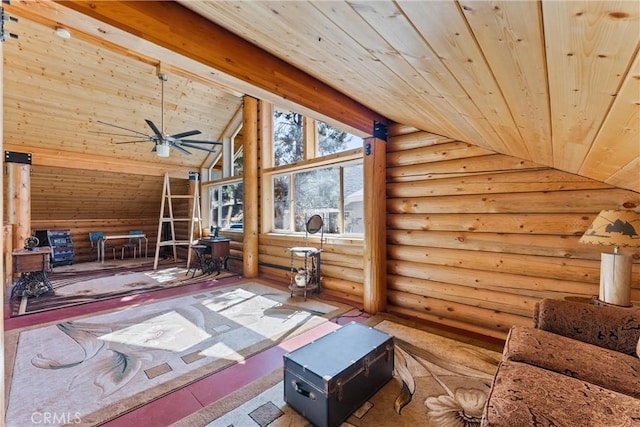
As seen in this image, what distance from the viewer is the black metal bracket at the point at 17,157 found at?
5.02 m

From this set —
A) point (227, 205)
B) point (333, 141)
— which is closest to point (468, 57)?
point (333, 141)

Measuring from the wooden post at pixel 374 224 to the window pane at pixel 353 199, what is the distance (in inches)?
24.4

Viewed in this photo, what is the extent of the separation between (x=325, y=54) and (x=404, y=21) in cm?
71

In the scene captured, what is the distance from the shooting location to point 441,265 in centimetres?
324

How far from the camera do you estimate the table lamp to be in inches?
69.9

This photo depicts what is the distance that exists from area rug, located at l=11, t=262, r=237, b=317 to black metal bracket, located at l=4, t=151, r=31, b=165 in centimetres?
226

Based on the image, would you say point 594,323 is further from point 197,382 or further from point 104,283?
point 104,283

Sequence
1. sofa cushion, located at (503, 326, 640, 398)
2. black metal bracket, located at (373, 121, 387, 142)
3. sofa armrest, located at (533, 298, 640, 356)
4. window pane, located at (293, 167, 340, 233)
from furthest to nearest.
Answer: window pane, located at (293, 167, 340, 233) → black metal bracket, located at (373, 121, 387, 142) → sofa armrest, located at (533, 298, 640, 356) → sofa cushion, located at (503, 326, 640, 398)

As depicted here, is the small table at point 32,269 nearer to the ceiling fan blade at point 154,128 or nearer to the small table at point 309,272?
the ceiling fan blade at point 154,128

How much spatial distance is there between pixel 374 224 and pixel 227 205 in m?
4.56

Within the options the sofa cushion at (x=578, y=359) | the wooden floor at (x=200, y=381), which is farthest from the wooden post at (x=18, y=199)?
the sofa cushion at (x=578, y=359)

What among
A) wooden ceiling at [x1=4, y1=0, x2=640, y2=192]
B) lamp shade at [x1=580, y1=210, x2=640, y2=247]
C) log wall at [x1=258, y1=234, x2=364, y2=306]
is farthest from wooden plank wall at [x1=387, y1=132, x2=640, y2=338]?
lamp shade at [x1=580, y1=210, x2=640, y2=247]

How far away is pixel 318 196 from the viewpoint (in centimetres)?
478

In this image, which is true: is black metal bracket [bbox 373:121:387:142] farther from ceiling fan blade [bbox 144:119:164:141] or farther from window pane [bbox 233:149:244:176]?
window pane [bbox 233:149:244:176]
